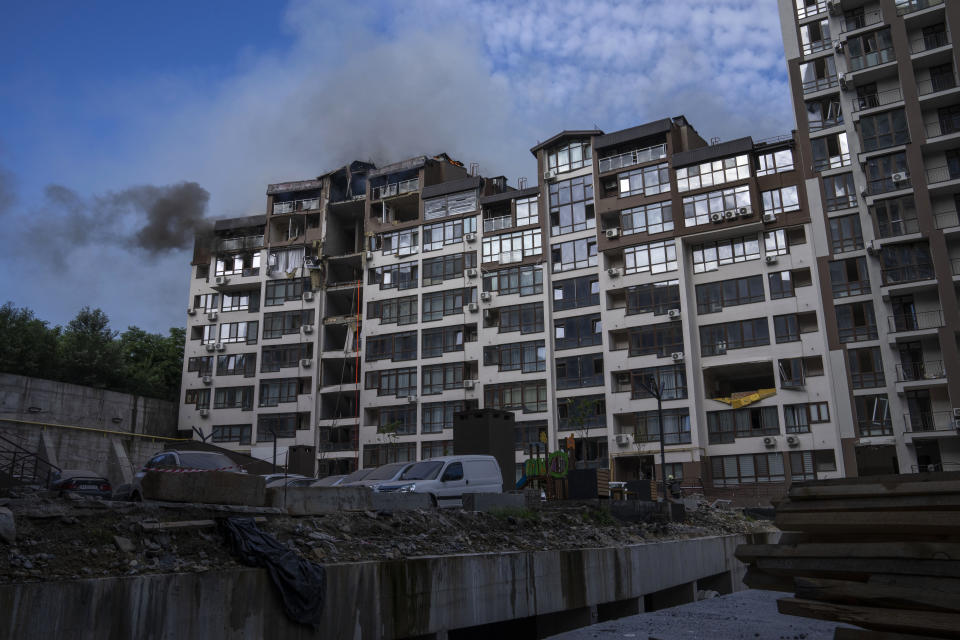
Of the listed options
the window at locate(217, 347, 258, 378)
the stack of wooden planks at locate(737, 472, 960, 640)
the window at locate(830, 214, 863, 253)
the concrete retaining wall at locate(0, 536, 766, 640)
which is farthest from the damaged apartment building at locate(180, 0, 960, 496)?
the stack of wooden planks at locate(737, 472, 960, 640)

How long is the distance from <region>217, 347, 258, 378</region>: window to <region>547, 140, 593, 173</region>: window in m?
27.5

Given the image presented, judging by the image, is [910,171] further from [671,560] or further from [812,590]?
[812,590]

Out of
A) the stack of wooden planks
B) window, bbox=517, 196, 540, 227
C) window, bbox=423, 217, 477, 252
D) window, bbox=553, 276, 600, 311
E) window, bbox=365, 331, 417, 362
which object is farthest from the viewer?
window, bbox=423, 217, 477, 252

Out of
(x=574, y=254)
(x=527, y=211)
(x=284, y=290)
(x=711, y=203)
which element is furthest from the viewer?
(x=284, y=290)

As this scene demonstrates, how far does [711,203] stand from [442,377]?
22.7 m

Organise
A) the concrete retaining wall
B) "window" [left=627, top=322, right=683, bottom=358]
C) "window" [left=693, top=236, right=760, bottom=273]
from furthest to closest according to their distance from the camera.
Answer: "window" [left=627, top=322, right=683, bottom=358] → "window" [left=693, top=236, right=760, bottom=273] → the concrete retaining wall

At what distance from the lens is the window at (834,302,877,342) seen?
45.0 metres

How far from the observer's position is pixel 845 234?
155 ft

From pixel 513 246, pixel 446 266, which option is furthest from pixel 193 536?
pixel 446 266

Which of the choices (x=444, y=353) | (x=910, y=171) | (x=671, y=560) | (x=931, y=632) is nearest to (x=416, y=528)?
(x=671, y=560)

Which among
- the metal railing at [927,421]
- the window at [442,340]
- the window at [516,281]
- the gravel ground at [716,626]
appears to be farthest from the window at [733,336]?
the gravel ground at [716,626]

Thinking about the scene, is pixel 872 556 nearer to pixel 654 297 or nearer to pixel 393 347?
pixel 654 297

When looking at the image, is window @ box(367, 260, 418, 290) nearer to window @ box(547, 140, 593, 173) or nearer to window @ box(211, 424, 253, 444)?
window @ box(547, 140, 593, 173)

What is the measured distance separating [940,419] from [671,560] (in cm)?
2633
